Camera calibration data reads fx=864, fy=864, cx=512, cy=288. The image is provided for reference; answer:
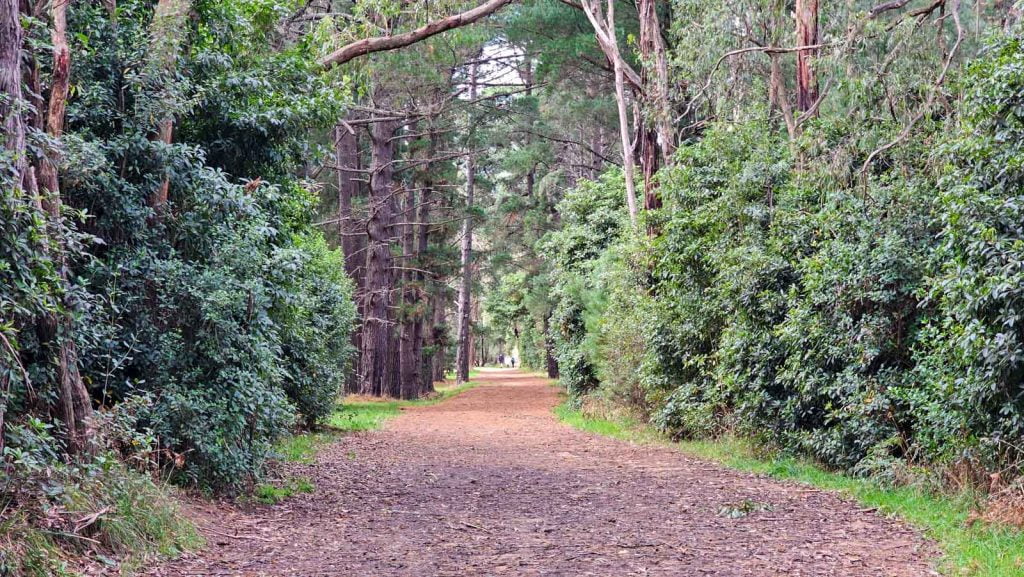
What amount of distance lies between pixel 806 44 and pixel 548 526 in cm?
958

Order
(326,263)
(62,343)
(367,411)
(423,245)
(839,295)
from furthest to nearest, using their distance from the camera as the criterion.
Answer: (423,245) < (367,411) < (326,263) < (839,295) < (62,343)

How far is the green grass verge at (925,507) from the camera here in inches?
226

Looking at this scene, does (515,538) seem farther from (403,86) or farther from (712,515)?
(403,86)

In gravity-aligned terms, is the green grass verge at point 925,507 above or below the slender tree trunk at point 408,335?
below

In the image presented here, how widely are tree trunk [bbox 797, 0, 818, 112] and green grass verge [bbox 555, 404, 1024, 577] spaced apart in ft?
18.5

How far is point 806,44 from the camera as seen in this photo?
13.6 meters

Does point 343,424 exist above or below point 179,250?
below

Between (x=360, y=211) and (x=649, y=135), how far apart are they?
38.9 feet

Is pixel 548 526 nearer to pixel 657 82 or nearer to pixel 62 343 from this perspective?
pixel 62 343

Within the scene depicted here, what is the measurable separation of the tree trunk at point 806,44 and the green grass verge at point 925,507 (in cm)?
562

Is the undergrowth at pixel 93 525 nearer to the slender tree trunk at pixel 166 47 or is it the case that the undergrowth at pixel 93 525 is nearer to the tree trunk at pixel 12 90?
the tree trunk at pixel 12 90

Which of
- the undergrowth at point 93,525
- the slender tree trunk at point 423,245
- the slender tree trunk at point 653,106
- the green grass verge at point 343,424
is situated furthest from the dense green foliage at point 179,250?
the slender tree trunk at point 423,245

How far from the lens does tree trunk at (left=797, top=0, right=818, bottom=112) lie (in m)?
13.5

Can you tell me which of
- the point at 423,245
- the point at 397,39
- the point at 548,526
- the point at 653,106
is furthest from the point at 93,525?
the point at 423,245
